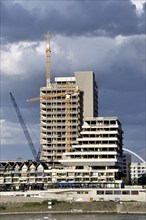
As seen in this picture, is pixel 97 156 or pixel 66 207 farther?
pixel 97 156

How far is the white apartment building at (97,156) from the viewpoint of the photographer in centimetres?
19151

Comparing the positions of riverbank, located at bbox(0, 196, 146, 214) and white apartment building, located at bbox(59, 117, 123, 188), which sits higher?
white apartment building, located at bbox(59, 117, 123, 188)

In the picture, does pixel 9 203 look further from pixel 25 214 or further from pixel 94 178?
pixel 94 178

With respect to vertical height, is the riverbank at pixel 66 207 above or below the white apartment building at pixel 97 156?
below

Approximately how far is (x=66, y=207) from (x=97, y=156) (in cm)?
4235

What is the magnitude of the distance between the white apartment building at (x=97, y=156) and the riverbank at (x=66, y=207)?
3461 cm

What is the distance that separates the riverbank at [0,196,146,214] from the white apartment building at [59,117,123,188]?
3461 cm

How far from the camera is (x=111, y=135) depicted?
640ft

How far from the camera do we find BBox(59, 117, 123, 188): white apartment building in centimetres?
19151

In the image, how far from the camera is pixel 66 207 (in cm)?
15388

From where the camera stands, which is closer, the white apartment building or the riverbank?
the riverbank

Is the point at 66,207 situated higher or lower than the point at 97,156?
lower

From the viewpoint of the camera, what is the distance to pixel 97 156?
193250mm

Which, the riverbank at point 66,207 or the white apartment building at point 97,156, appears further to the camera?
the white apartment building at point 97,156
